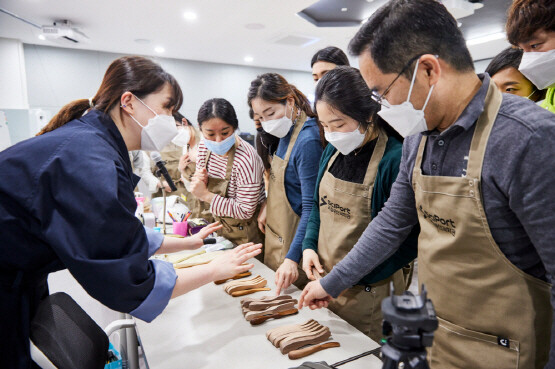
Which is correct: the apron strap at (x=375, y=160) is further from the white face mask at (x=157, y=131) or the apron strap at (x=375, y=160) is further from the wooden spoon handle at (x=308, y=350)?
the white face mask at (x=157, y=131)

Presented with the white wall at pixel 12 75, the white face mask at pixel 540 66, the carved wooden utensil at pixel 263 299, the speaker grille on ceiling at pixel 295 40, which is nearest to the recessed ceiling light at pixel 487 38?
the speaker grille on ceiling at pixel 295 40

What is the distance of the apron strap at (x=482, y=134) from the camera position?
2.59 ft

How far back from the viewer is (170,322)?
1.28 m

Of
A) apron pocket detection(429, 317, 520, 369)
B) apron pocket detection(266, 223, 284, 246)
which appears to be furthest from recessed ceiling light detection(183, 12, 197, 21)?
apron pocket detection(429, 317, 520, 369)

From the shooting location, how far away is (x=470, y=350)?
893 mm

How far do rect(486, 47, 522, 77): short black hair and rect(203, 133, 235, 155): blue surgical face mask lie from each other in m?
1.54

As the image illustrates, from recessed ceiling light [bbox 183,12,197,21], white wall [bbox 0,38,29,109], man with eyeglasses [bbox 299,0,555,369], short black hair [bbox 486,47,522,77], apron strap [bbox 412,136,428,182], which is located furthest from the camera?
white wall [bbox 0,38,29,109]

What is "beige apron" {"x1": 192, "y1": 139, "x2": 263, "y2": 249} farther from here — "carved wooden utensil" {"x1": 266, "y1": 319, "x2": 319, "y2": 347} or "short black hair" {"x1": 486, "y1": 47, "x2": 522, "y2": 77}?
"short black hair" {"x1": 486, "y1": 47, "x2": 522, "y2": 77}

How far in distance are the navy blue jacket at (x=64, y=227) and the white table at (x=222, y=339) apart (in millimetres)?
296

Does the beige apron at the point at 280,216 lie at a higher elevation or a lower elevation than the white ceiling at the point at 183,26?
lower

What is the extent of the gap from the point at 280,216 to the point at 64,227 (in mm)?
1199

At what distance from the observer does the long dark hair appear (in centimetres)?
132

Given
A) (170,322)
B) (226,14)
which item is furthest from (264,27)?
(170,322)

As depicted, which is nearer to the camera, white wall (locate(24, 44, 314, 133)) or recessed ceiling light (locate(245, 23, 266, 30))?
recessed ceiling light (locate(245, 23, 266, 30))
